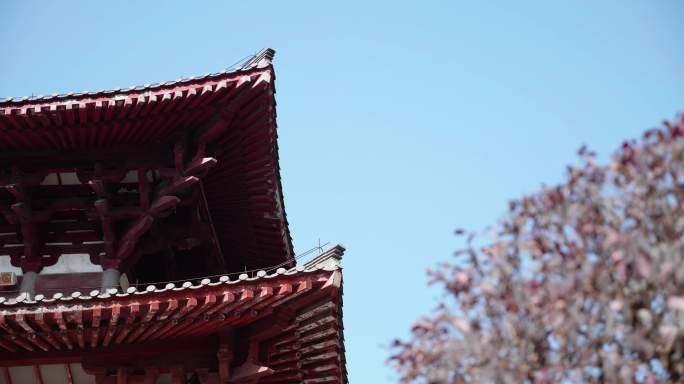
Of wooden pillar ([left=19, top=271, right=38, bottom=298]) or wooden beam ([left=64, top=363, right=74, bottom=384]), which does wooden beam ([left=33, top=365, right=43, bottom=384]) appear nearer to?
wooden beam ([left=64, top=363, right=74, bottom=384])

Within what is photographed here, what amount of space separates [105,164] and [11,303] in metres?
3.30

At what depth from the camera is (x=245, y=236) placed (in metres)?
14.8

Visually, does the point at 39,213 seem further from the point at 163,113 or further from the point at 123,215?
the point at 163,113

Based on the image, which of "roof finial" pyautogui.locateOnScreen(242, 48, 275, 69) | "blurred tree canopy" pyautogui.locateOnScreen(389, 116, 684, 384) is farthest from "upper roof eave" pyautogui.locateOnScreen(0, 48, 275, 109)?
"blurred tree canopy" pyautogui.locateOnScreen(389, 116, 684, 384)

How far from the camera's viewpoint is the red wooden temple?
34.2 ft

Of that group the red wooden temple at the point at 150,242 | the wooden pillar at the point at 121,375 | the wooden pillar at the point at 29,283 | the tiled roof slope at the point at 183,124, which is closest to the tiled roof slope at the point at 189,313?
the red wooden temple at the point at 150,242

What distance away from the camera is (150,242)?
13242mm

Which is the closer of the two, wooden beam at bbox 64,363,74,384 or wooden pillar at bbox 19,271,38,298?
wooden beam at bbox 64,363,74,384

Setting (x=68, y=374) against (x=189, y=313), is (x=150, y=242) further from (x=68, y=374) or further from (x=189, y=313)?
(x=189, y=313)

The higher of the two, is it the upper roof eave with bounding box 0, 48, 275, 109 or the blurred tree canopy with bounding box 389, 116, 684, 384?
→ the upper roof eave with bounding box 0, 48, 275, 109

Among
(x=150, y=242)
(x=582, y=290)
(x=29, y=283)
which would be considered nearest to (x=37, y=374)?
(x=29, y=283)

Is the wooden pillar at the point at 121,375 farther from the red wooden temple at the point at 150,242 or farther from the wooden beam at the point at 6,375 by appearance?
the wooden beam at the point at 6,375

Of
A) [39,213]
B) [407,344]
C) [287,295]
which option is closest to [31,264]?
[39,213]

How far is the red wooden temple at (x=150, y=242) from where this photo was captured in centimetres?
1043
